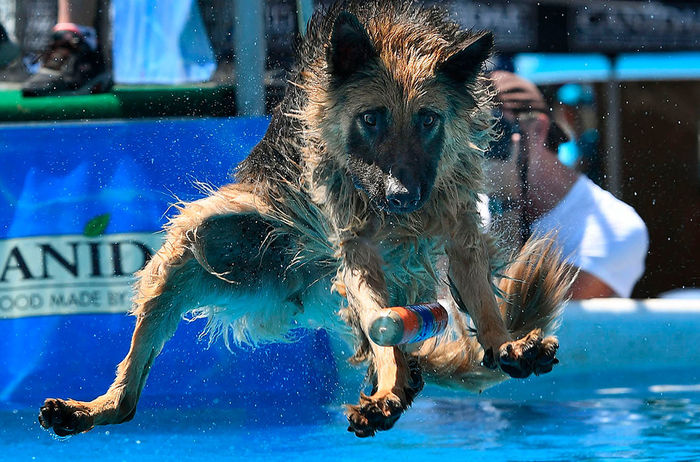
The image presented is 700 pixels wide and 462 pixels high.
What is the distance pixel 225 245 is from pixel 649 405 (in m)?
2.12

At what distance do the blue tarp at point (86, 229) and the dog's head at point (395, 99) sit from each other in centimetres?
148

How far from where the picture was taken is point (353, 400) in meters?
4.84

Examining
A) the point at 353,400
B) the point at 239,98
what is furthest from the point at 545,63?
the point at 353,400

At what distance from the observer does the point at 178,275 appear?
12.5ft

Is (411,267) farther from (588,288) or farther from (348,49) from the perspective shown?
(588,288)

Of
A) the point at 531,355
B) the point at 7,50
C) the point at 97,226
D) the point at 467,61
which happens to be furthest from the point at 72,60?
the point at 531,355

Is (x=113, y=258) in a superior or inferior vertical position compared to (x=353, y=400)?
superior

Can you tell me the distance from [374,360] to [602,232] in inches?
94.6

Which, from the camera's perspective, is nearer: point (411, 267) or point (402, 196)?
point (402, 196)

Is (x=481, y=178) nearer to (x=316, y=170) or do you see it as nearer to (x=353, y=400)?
(x=316, y=170)

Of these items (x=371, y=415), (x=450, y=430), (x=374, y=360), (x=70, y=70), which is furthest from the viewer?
(x=70, y=70)

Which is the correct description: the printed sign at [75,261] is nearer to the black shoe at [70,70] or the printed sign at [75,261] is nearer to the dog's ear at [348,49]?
the black shoe at [70,70]

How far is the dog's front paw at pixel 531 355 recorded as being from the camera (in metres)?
3.02

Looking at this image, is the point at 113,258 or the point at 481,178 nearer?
the point at 481,178
